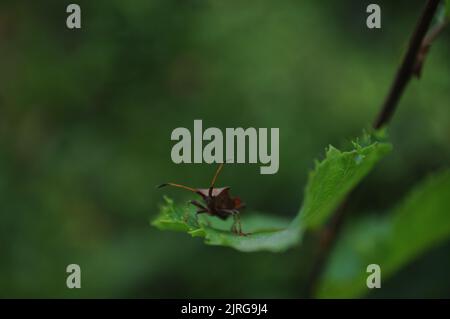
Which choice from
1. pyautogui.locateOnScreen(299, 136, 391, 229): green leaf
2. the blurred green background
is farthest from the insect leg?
the blurred green background

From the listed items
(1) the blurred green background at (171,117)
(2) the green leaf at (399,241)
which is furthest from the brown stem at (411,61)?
(1) the blurred green background at (171,117)

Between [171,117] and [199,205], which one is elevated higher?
[171,117]

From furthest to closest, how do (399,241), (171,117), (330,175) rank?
(171,117), (399,241), (330,175)

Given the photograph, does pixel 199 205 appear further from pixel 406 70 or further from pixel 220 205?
pixel 406 70

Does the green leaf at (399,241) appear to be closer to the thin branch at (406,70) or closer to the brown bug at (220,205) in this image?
the thin branch at (406,70)

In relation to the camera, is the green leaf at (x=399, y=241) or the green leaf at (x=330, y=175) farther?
the green leaf at (x=399, y=241)

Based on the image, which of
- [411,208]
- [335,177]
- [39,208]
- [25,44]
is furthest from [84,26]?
[335,177]

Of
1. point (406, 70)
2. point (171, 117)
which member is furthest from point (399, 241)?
point (171, 117)
